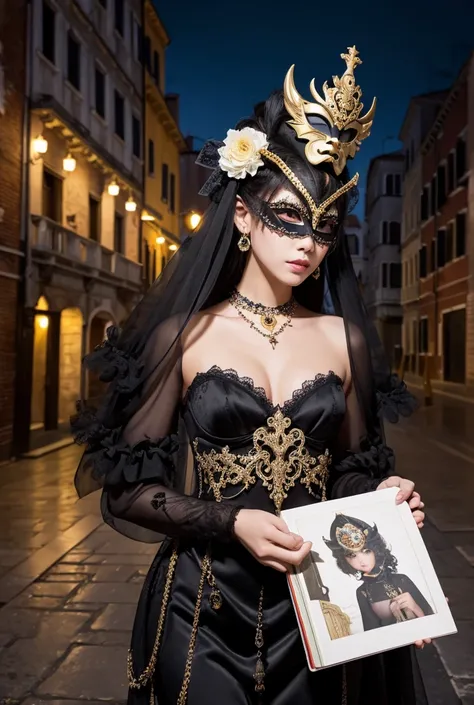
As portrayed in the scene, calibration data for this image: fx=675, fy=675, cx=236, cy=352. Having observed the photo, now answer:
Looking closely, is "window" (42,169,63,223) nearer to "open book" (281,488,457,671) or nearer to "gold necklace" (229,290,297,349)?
"gold necklace" (229,290,297,349)

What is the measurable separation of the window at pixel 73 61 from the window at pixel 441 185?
1680cm

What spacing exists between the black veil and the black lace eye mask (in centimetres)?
7

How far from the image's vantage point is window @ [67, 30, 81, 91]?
44.4 feet

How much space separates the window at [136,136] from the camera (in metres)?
18.9

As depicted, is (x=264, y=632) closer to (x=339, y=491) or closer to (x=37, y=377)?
(x=339, y=491)

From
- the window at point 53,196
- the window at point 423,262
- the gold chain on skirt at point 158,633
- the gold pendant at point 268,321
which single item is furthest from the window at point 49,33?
the window at point 423,262

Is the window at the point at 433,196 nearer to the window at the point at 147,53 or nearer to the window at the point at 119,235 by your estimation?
the window at the point at 147,53

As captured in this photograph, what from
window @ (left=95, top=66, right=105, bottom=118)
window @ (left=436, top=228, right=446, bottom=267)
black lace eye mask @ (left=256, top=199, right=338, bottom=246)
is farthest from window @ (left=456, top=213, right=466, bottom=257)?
black lace eye mask @ (left=256, top=199, right=338, bottom=246)

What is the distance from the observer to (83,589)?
15.0 feet

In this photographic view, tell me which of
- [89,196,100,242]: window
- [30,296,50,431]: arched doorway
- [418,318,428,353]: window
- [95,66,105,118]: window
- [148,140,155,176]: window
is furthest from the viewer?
[418,318,428,353]: window

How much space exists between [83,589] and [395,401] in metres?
3.25

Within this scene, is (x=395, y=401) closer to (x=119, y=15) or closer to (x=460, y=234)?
(x=119, y=15)

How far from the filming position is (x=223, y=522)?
1653 mm

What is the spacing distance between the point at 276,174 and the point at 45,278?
1071 centimetres
